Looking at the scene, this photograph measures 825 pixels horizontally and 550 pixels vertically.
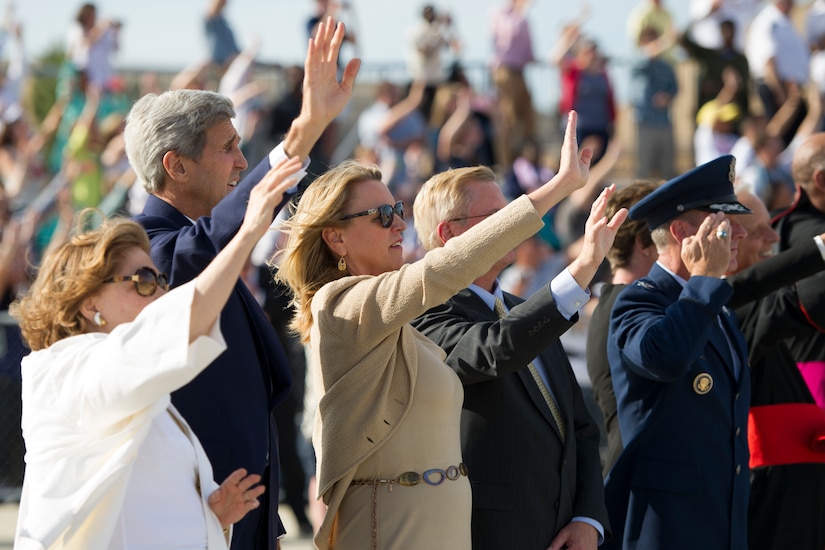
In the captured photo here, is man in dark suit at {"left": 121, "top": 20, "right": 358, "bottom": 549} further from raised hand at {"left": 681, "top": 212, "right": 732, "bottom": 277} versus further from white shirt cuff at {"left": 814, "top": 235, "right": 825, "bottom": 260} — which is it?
white shirt cuff at {"left": 814, "top": 235, "right": 825, "bottom": 260}

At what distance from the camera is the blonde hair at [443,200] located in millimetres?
4164

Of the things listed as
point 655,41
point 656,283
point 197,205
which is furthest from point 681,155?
point 197,205

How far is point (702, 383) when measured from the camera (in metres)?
4.22

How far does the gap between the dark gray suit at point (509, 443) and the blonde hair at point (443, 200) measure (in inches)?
10.7

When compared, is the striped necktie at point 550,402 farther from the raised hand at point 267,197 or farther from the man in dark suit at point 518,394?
the raised hand at point 267,197

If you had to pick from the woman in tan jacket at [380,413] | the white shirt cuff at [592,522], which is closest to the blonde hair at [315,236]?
the woman in tan jacket at [380,413]

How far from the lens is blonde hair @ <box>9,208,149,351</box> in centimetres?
298

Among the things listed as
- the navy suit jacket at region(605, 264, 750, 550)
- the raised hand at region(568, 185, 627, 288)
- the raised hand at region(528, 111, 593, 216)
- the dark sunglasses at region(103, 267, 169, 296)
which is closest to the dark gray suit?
the raised hand at region(568, 185, 627, 288)

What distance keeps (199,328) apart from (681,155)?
1440 cm

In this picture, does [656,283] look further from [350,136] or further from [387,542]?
[350,136]

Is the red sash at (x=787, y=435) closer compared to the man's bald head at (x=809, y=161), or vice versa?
the red sash at (x=787, y=435)

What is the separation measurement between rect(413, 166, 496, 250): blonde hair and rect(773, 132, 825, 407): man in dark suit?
1671 mm

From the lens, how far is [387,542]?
3537 millimetres

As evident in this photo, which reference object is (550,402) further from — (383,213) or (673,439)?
(383,213)
